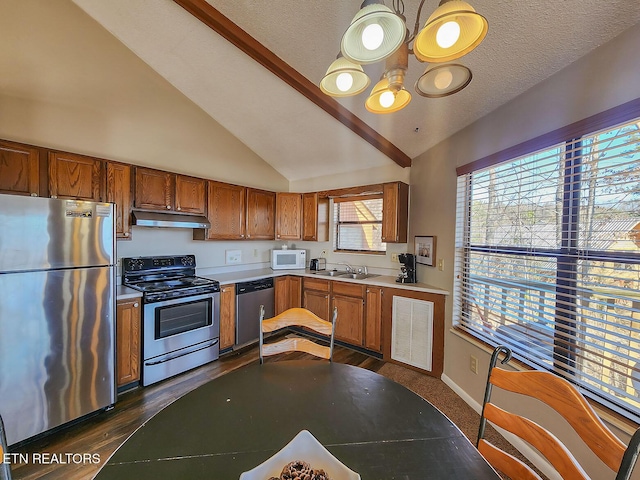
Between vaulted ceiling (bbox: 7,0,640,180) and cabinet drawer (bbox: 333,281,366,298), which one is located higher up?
vaulted ceiling (bbox: 7,0,640,180)

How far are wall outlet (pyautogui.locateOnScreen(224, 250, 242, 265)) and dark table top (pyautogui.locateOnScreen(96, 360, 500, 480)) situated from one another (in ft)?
8.87

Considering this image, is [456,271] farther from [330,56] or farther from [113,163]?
[113,163]

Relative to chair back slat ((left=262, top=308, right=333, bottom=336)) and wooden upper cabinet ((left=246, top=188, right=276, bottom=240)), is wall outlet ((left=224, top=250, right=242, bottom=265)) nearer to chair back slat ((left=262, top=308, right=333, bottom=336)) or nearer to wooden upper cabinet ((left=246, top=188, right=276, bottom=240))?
wooden upper cabinet ((left=246, top=188, right=276, bottom=240))

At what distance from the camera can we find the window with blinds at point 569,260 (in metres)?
1.25

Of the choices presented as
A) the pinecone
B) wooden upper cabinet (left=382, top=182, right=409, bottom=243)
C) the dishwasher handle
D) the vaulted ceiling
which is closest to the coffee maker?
wooden upper cabinet (left=382, top=182, right=409, bottom=243)

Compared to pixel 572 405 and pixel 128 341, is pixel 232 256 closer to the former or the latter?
pixel 128 341

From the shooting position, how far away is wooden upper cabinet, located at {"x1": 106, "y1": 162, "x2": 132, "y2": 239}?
2.50 metres

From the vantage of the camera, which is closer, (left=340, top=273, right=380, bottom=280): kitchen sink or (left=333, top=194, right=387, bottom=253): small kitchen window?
(left=340, top=273, right=380, bottom=280): kitchen sink

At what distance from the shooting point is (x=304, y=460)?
0.72 m

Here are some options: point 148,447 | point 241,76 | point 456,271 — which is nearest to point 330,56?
point 241,76

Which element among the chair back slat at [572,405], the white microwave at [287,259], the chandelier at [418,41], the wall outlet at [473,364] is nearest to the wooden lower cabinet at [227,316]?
the white microwave at [287,259]

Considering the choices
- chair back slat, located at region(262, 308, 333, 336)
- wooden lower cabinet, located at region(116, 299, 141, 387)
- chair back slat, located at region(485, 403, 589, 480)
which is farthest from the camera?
wooden lower cabinet, located at region(116, 299, 141, 387)

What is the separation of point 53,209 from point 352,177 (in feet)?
10.7

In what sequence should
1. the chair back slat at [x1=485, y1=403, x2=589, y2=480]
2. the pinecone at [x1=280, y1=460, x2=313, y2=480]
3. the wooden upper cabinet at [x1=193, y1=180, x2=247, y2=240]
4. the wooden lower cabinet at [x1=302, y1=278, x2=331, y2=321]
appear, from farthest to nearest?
the wooden lower cabinet at [x1=302, y1=278, x2=331, y2=321], the wooden upper cabinet at [x1=193, y1=180, x2=247, y2=240], the chair back slat at [x1=485, y1=403, x2=589, y2=480], the pinecone at [x1=280, y1=460, x2=313, y2=480]
